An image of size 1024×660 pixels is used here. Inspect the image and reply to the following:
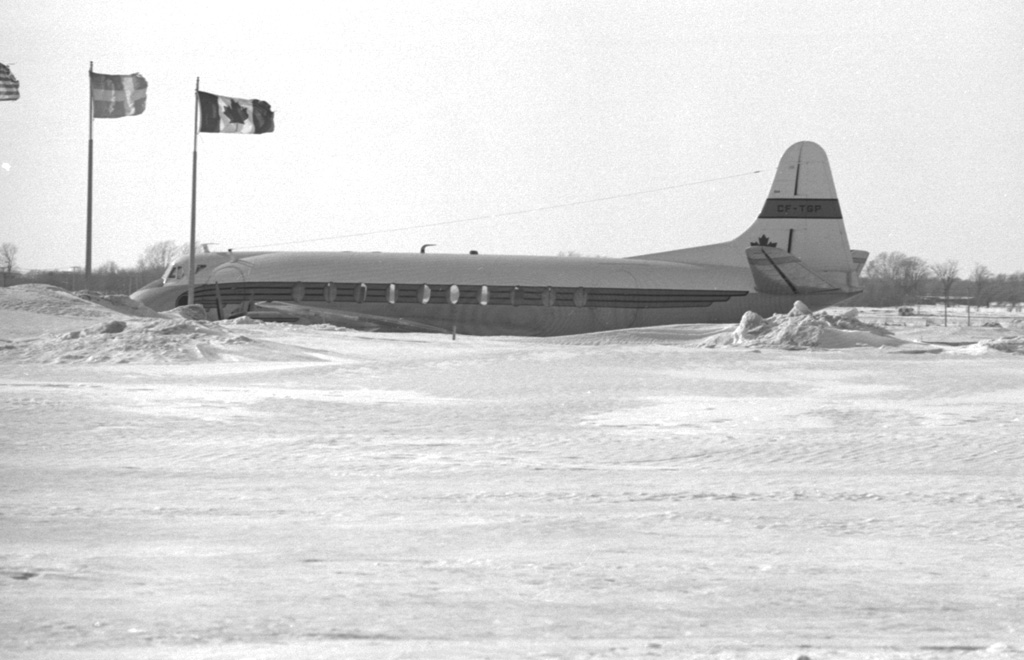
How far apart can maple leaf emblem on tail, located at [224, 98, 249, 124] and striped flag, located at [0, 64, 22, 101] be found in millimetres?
7798

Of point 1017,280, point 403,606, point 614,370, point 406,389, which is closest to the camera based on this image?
point 403,606

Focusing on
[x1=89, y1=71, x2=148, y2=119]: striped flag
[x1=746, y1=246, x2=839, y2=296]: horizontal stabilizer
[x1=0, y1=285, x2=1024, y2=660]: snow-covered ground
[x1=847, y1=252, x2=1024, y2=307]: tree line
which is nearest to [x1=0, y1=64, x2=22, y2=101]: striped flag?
[x1=89, y1=71, x2=148, y2=119]: striped flag

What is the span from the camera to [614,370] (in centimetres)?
2116

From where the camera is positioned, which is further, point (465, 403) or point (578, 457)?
point (465, 403)

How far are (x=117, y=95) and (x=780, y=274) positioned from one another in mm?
21231

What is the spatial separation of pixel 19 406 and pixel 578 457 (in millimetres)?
6702

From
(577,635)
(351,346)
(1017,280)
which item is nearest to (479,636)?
(577,635)

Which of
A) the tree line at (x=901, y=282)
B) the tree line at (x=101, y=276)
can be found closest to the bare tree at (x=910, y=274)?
the tree line at (x=901, y=282)

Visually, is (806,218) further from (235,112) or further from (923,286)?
(923,286)

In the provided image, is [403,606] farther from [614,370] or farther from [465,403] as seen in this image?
[614,370]

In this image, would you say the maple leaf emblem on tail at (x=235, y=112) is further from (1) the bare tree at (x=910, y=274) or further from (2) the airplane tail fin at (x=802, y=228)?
(1) the bare tree at (x=910, y=274)

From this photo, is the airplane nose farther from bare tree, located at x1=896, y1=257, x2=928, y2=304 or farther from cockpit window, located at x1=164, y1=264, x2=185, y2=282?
bare tree, located at x1=896, y1=257, x2=928, y2=304

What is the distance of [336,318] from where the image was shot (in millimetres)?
36906

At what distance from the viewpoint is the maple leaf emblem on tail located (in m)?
40.0
